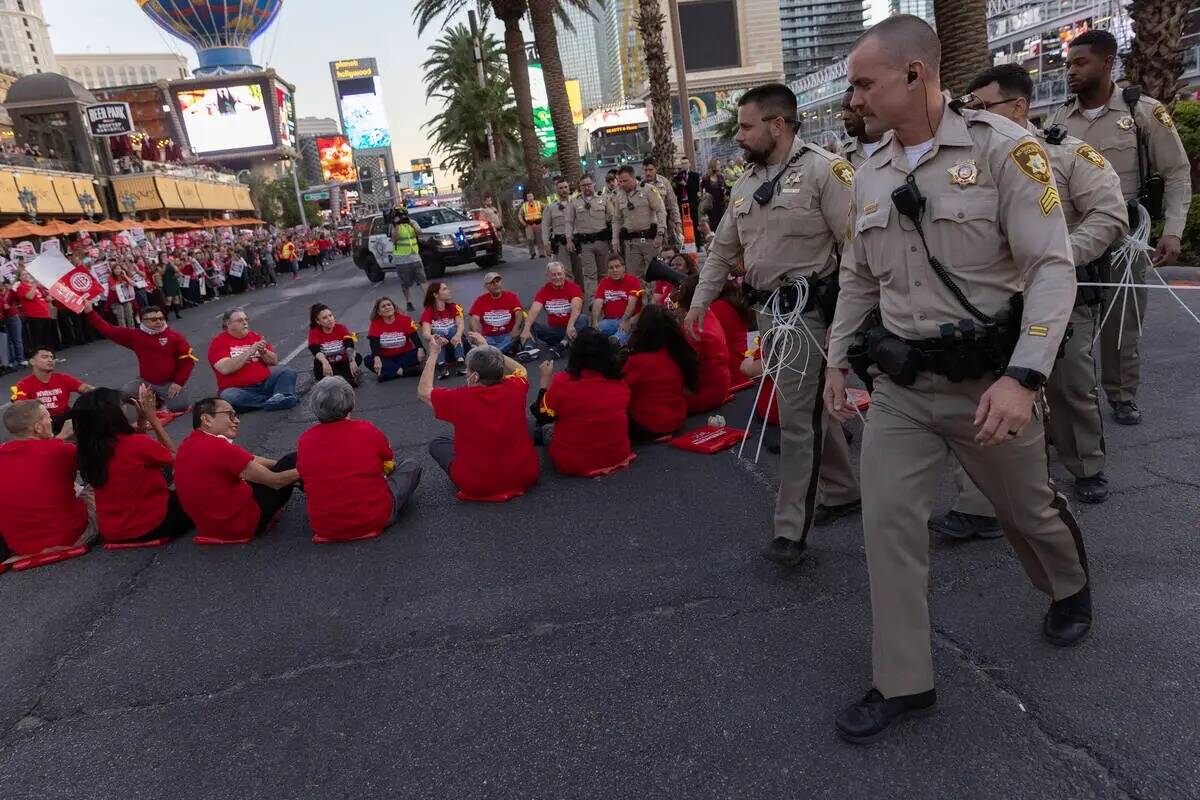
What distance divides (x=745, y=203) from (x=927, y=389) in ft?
5.91

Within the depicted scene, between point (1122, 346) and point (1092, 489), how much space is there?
4.91ft

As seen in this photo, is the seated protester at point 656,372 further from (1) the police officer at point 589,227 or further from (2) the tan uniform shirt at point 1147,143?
(1) the police officer at point 589,227

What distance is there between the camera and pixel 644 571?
419 centimetres

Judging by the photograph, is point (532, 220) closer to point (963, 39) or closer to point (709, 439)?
point (963, 39)

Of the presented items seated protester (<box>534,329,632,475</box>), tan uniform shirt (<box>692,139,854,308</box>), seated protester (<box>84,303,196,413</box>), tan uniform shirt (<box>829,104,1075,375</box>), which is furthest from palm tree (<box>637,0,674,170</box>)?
tan uniform shirt (<box>829,104,1075,375</box>)

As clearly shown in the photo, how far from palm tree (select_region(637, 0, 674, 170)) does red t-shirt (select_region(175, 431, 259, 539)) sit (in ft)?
50.1

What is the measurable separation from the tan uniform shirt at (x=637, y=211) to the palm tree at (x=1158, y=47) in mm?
6336

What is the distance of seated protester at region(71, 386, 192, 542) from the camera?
5066 mm

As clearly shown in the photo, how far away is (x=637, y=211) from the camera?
11.9 m

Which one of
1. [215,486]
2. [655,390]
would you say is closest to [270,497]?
[215,486]

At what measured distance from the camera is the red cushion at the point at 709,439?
600 centimetres

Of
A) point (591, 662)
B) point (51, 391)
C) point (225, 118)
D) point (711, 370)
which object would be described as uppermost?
point (225, 118)

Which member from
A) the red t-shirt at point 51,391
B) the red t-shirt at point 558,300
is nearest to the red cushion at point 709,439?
the red t-shirt at point 558,300

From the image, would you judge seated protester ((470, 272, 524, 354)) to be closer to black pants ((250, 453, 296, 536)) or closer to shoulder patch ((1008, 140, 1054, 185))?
black pants ((250, 453, 296, 536))
